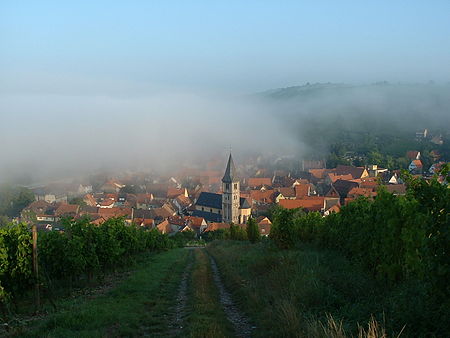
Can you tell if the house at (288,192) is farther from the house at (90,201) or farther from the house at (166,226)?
the house at (90,201)

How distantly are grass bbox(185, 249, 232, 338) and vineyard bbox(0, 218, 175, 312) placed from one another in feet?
15.1

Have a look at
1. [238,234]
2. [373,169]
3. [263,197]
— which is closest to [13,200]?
[263,197]

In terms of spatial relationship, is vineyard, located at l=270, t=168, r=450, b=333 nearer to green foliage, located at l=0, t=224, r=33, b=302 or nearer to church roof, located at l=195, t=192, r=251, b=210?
green foliage, located at l=0, t=224, r=33, b=302

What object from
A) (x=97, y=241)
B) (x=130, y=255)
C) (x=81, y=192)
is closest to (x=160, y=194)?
(x=81, y=192)

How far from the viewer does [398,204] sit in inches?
407

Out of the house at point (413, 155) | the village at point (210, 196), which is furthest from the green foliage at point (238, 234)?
the house at point (413, 155)

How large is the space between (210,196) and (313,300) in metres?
79.9

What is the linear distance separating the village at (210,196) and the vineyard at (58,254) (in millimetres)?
35117

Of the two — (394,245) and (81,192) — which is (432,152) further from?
(394,245)

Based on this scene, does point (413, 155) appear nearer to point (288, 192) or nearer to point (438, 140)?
point (438, 140)

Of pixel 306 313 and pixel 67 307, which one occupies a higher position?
pixel 306 313

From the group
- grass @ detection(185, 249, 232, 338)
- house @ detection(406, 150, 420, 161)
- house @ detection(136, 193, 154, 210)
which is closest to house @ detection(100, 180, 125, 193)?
house @ detection(136, 193, 154, 210)

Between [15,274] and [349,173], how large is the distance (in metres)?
93.8

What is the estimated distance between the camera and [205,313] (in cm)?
1050
